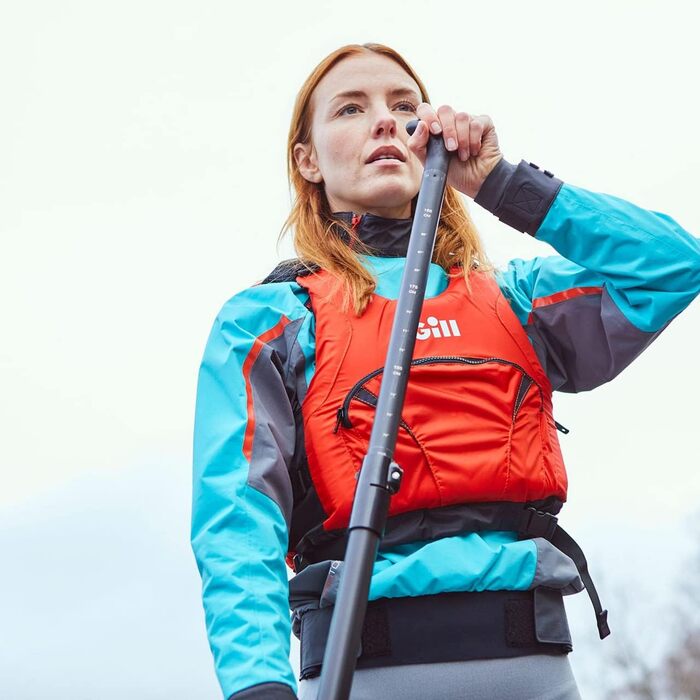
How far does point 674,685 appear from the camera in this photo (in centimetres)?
2952

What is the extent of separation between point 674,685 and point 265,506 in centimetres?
3041

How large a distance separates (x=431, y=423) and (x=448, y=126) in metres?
0.77

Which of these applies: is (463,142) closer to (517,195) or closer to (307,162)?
(517,195)

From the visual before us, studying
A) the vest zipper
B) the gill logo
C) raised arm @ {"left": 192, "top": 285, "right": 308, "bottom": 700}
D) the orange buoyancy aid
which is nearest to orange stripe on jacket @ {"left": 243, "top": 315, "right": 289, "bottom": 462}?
raised arm @ {"left": 192, "top": 285, "right": 308, "bottom": 700}

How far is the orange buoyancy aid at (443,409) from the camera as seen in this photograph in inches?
98.1

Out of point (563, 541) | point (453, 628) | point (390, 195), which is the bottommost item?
point (453, 628)

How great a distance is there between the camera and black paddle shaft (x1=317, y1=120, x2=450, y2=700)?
1744mm

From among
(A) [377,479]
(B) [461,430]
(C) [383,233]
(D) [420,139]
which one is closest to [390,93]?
(C) [383,233]

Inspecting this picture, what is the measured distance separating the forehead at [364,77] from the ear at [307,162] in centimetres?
21

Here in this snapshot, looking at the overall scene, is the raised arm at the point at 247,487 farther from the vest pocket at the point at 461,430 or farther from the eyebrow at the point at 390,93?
the eyebrow at the point at 390,93

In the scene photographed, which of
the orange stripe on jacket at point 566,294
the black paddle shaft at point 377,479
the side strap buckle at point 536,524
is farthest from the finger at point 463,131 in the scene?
the side strap buckle at point 536,524

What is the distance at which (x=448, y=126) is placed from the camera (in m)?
2.57

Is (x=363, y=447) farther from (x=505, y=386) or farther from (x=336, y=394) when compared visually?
(x=505, y=386)

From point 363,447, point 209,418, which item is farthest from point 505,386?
point 209,418
